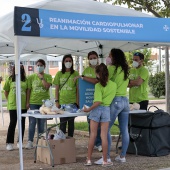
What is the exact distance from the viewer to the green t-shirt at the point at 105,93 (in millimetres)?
6973

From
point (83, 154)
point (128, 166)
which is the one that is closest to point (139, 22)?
point (128, 166)

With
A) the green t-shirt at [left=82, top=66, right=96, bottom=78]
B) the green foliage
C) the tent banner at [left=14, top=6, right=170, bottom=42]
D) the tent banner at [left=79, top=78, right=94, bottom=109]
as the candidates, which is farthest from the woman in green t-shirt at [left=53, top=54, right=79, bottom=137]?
the green foliage

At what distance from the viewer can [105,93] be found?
7035 millimetres

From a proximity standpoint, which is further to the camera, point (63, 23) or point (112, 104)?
point (112, 104)

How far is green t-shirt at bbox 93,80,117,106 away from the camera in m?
6.97

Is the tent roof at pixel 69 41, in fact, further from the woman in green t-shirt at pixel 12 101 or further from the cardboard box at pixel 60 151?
the cardboard box at pixel 60 151

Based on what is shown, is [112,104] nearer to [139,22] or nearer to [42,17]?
[139,22]

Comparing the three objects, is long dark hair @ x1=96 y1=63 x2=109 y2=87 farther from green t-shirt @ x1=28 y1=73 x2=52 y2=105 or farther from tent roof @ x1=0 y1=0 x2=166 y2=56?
green t-shirt @ x1=28 y1=73 x2=52 y2=105

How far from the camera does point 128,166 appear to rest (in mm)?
7367

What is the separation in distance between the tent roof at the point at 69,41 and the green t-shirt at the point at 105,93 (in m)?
1.16

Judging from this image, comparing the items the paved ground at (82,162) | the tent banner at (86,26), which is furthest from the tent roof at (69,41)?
the paved ground at (82,162)

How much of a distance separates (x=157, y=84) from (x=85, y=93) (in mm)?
21838

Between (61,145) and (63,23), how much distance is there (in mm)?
2218

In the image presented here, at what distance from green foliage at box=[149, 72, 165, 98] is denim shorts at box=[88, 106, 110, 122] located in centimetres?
2181
